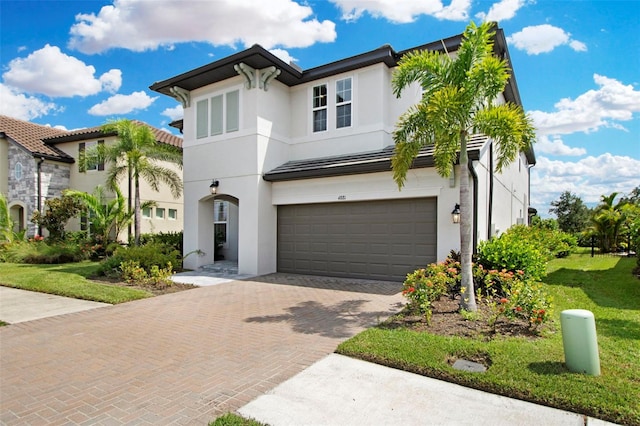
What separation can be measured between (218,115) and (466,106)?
9.99 meters

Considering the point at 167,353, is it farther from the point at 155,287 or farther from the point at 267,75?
the point at 267,75

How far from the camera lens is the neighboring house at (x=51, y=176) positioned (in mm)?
20188

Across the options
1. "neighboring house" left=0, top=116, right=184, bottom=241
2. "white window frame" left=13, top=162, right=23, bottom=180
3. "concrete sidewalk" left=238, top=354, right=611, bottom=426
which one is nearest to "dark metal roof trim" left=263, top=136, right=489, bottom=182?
"concrete sidewalk" left=238, top=354, right=611, bottom=426

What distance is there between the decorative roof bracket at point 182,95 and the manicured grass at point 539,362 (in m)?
12.8

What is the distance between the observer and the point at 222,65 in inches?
498

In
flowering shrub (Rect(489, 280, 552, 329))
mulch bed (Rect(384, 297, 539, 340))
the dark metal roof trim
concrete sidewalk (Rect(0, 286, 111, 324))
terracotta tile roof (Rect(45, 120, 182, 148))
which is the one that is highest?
terracotta tile roof (Rect(45, 120, 182, 148))

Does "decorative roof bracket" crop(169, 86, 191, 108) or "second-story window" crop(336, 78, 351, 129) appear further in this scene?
"decorative roof bracket" crop(169, 86, 191, 108)

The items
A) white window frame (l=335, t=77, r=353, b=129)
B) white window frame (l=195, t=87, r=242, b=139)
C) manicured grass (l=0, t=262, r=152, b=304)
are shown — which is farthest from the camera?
white window frame (l=195, t=87, r=242, b=139)

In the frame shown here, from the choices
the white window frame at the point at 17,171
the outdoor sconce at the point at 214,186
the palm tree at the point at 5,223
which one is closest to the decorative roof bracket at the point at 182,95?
the outdoor sconce at the point at 214,186

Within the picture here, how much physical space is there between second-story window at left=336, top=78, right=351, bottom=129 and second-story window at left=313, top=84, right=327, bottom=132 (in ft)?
1.81

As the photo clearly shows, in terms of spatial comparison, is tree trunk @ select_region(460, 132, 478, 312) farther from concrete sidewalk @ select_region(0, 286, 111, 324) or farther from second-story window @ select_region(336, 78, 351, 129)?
concrete sidewalk @ select_region(0, 286, 111, 324)

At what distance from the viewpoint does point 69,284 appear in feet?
34.1

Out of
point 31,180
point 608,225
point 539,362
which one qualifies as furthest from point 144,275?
point 608,225

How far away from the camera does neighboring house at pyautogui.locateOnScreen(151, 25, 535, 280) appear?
10766mm
